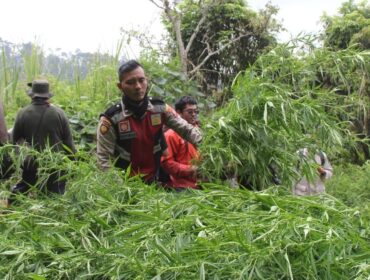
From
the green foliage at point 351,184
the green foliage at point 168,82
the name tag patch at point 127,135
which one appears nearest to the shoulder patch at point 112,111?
the name tag patch at point 127,135

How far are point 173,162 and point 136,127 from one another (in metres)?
0.40

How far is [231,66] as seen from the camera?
8.68 meters

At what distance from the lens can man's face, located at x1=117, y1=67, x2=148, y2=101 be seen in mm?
3177

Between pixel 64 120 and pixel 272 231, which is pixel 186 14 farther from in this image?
pixel 272 231

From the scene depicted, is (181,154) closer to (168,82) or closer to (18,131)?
(18,131)

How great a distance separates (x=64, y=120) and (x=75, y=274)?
2.69 metres

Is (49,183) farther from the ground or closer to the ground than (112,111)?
closer to the ground

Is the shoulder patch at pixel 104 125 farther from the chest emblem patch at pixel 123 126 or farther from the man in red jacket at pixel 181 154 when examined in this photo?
the man in red jacket at pixel 181 154

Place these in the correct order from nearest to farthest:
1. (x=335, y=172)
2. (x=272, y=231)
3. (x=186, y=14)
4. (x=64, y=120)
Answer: (x=272, y=231)
(x=64, y=120)
(x=335, y=172)
(x=186, y=14)

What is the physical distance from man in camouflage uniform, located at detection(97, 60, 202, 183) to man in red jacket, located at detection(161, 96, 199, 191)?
131 mm

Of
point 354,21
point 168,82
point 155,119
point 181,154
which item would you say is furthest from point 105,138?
point 354,21

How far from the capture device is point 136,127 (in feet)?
10.7

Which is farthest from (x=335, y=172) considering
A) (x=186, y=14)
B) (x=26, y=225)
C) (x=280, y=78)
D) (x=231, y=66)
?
(x=26, y=225)

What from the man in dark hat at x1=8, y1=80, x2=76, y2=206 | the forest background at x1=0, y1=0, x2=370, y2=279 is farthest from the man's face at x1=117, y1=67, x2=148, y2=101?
the man in dark hat at x1=8, y1=80, x2=76, y2=206
